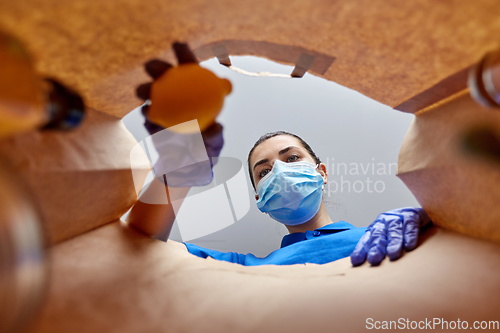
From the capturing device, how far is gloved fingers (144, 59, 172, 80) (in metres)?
0.41

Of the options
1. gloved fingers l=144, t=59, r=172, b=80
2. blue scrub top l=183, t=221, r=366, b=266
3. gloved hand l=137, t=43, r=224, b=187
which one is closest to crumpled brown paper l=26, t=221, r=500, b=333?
gloved hand l=137, t=43, r=224, b=187

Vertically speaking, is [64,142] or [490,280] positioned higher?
[64,142]

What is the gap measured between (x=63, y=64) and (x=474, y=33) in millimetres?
463

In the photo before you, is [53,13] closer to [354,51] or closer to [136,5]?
[136,5]

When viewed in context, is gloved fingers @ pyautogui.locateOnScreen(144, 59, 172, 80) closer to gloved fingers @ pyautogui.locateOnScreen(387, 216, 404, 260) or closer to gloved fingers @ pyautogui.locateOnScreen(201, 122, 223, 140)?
gloved fingers @ pyautogui.locateOnScreen(201, 122, 223, 140)

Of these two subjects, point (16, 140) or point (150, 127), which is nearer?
point (16, 140)

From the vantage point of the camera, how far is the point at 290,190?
1.01 m

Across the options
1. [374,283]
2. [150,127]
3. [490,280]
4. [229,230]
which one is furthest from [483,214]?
[229,230]

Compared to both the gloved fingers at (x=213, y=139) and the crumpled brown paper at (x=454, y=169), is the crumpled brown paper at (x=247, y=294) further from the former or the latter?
the gloved fingers at (x=213, y=139)

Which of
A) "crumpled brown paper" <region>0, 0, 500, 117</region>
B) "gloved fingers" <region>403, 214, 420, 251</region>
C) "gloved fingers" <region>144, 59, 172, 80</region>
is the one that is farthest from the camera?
"gloved fingers" <region>403, 214, 420, 251</region>

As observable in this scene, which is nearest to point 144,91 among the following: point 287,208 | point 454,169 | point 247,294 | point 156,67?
point 156,67

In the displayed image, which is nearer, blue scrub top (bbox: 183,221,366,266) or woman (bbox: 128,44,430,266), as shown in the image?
woman (bbox: 128,44,430,266)

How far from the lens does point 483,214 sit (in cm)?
42

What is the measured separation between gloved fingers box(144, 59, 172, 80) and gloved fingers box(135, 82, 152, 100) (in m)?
0.02
